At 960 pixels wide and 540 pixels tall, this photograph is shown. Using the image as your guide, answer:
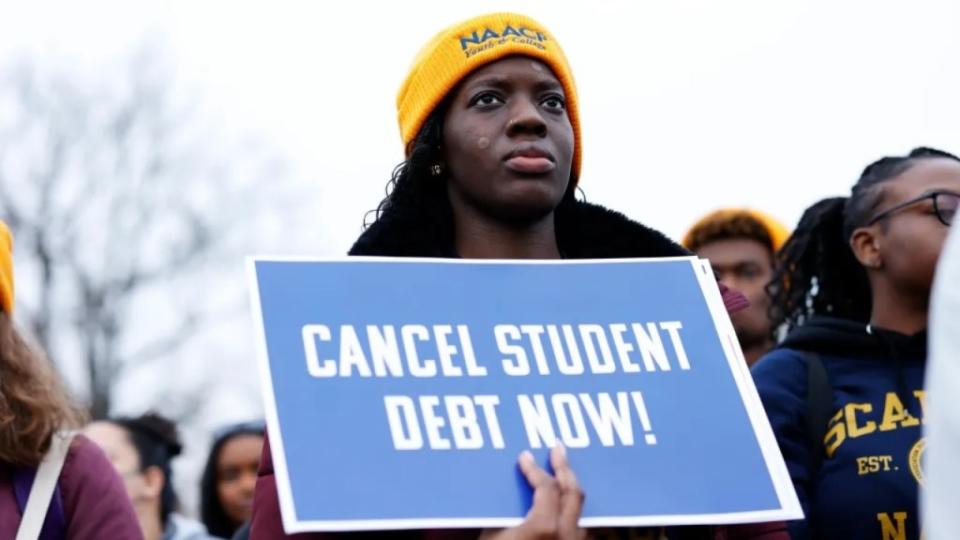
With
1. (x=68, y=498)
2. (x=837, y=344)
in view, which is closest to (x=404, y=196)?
(x=68, y=498)

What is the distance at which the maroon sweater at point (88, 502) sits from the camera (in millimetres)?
4562

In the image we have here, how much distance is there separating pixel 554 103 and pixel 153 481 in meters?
3.89

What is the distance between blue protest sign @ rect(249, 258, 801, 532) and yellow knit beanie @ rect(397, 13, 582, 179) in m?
0.50

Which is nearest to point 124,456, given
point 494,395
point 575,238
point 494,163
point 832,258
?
point 832,258

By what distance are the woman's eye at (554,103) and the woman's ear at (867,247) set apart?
55.0 inches

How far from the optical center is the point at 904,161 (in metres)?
5.43

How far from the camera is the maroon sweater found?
15.0ft

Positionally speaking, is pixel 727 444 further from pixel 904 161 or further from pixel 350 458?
pixel 904 161

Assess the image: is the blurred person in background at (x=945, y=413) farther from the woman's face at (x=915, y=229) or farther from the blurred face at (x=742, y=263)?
the blurred face at (x=742, y=263)

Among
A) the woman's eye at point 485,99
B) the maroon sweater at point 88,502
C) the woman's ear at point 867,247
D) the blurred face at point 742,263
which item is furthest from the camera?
the blurred face at point 742,263

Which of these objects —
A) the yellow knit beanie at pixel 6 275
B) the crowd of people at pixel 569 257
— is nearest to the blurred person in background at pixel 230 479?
the crowd of people at pixel 569 257

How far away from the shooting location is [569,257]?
430 centimetres

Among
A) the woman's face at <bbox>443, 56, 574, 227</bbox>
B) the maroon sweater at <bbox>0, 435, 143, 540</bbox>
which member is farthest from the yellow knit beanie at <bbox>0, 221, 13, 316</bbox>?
the woman's face at <bbox>443, 56, 574, 227</bbox>

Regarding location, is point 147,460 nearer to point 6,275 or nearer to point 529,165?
point 6,275
